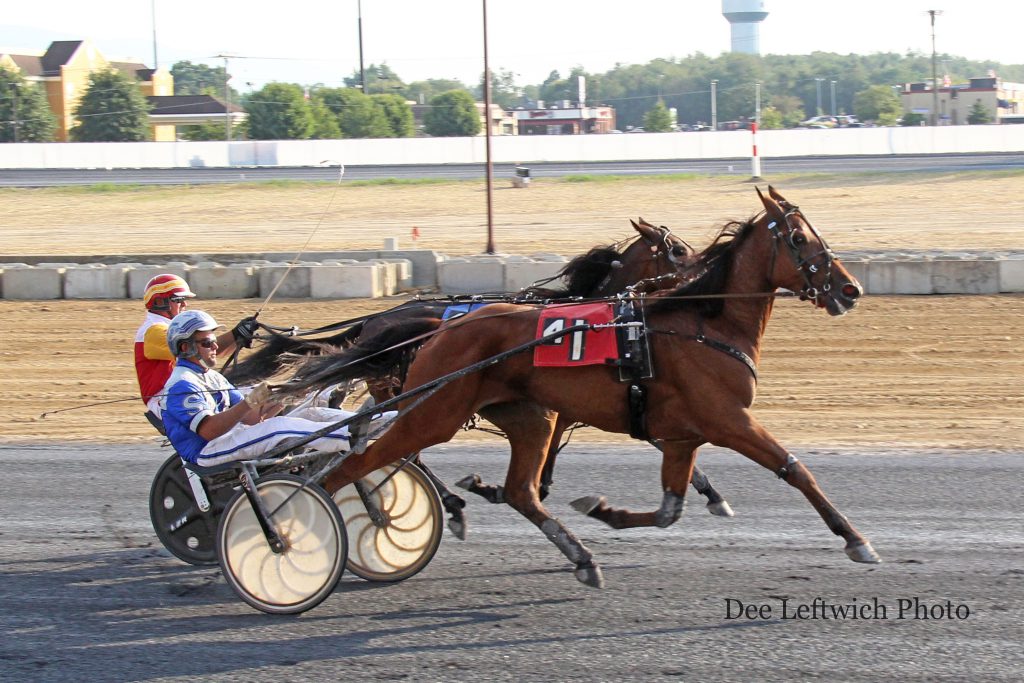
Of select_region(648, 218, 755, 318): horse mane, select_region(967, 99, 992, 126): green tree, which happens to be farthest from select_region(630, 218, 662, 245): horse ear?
select_region(967, 99, 992, 126): green tree

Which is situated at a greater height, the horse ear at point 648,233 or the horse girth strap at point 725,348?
the horse ear at point 648,233

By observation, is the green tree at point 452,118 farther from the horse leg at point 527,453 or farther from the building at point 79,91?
the horse leg at point 527,453

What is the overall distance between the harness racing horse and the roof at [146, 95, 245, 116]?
61.1 m

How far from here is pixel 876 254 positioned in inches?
619

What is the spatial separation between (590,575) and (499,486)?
922 mm

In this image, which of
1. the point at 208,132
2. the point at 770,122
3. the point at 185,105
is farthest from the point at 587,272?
the point at 770,122

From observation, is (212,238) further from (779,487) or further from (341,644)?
(341,644)

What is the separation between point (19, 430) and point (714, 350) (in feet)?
20.4

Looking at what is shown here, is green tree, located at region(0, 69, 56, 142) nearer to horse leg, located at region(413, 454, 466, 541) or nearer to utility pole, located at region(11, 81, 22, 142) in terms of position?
utility pole, located at region(11, 81, 22, 142)

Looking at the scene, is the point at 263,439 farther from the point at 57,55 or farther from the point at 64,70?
→ the point at 57,55

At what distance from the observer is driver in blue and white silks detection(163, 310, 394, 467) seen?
5184mm

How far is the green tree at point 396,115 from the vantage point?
187 feet

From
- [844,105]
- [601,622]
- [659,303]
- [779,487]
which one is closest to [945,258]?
[779,487]

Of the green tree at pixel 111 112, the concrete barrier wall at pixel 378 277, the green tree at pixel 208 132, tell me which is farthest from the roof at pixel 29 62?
the concrete barrier wall at pixel 378 277
